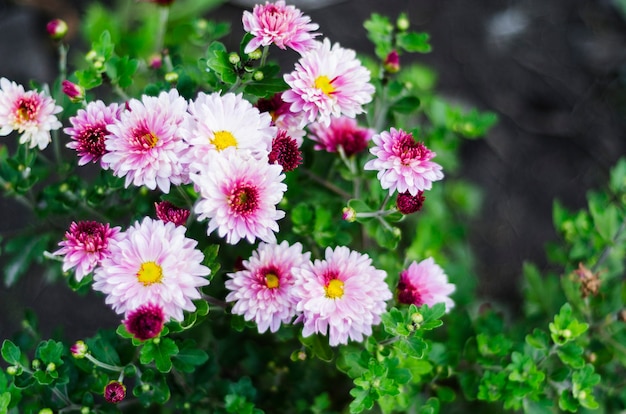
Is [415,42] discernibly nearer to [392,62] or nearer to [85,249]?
[392,62]

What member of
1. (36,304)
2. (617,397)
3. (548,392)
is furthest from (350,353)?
(36,304)

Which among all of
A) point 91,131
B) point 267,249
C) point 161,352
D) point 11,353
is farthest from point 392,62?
point 11,353

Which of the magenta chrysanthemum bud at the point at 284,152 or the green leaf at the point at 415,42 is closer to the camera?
the magenta chrysanthemum bud at the point at 284,152

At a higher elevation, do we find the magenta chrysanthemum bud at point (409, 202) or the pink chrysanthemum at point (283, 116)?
the pink chrysanthemum at point (283, 116)

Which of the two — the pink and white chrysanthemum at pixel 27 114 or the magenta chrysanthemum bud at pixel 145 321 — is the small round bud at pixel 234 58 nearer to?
the pink and white chrysanthemum at pixel 27 114

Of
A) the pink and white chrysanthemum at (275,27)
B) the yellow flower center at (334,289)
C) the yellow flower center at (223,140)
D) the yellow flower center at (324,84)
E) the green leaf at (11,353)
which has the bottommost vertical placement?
the green leaf at (11,353)

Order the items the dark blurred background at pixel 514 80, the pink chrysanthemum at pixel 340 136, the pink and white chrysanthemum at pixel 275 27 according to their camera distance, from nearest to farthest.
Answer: the pink and white chrysanthemum at pixel 275 27
the pink chrysanthemum at pixel 340 136
the dark blurred background at pixel 514 80

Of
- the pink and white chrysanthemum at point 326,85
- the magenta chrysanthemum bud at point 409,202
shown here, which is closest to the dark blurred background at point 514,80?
the magenta chrysanthemum bud at point 409,202
